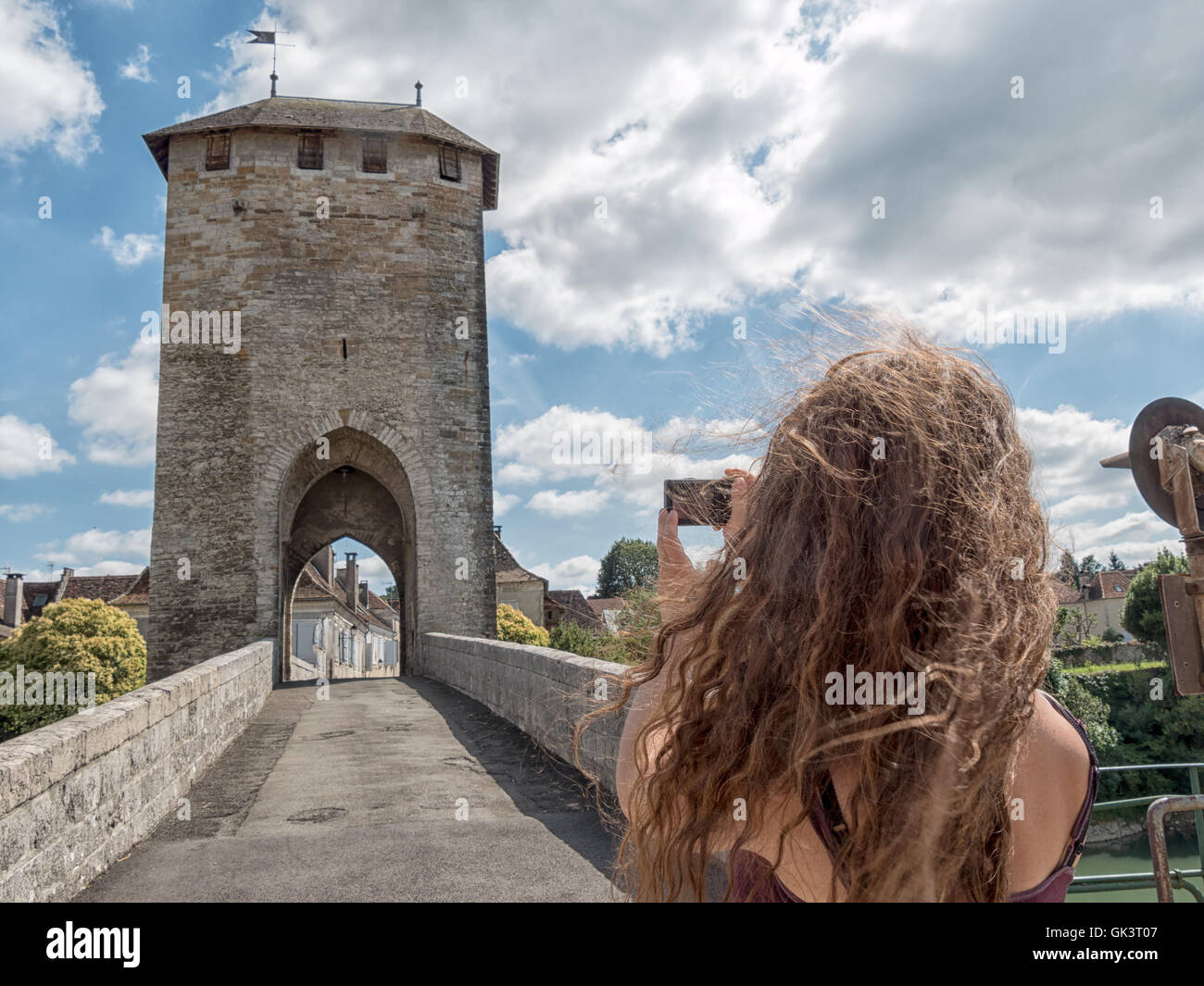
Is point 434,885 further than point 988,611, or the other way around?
point 434,885

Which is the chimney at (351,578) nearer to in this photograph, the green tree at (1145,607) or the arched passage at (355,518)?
the arched passage at (355,518)

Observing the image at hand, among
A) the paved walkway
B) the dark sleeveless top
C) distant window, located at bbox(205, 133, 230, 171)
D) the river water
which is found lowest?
the river water

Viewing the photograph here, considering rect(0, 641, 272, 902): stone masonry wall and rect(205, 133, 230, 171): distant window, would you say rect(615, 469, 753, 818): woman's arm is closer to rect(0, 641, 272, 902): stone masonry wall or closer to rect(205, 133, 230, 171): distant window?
rect(0, 641, 272, 902): stone masonry wall

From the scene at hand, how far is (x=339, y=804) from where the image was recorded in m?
5.56

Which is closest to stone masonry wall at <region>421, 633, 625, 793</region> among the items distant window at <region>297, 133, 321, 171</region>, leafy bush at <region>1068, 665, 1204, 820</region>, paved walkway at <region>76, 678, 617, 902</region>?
paved walkway at <region>76, 678, 617, 902</region>

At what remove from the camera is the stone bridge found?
3719 millimetres

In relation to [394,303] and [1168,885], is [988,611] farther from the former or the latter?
[394,303]

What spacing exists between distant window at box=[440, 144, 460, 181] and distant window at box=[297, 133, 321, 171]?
260 cm

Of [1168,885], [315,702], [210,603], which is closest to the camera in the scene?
[1168,885]

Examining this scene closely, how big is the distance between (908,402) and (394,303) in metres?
18.5

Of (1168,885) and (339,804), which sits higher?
(1168,885)

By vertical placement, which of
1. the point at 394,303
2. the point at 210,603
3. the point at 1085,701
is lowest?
the point at 1085,701

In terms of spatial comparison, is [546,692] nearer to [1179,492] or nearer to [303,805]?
[303,805]
